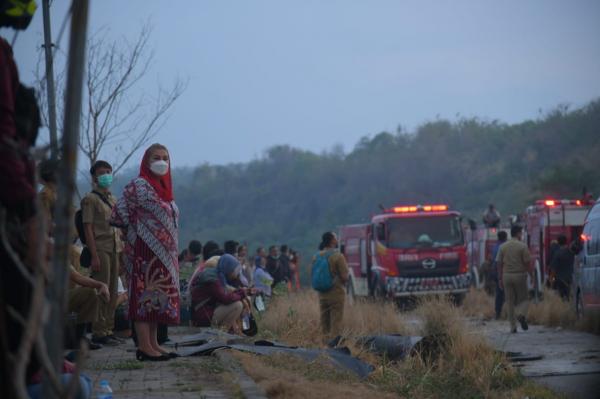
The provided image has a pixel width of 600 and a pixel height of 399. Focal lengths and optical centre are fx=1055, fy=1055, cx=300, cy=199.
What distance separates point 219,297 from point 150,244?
5.03 metres

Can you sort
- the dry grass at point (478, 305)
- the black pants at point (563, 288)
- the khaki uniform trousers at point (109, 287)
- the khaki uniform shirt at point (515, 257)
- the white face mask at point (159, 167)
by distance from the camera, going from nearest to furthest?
1. the white face mask at point (159, 167)
2. the khaki uniform trousers at point (109, 287)
3. the khaki uniform shirt at point (515, 257)
4. the black pants at point (563, 288)
5. the dry grass at point (478, 305)

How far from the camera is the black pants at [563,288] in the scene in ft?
72.7

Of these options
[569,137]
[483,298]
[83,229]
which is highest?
[569,137]

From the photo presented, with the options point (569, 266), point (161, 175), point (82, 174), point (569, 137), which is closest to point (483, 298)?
point (569, 266)

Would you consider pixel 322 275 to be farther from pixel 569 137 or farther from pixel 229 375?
pixel 569 137

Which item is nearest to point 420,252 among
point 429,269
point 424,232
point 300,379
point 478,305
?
point 429,269

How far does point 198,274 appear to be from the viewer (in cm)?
1393

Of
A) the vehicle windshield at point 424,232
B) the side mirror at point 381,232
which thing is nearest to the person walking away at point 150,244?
the vehicle windshield at point 424,232

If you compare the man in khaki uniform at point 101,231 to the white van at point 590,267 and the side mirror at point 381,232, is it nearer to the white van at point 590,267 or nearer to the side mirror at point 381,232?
the white van at point 590,267

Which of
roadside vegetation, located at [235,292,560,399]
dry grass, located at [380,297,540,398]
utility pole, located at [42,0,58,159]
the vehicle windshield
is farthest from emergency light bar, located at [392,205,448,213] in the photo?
utility pole, located at [42,0,58,159]

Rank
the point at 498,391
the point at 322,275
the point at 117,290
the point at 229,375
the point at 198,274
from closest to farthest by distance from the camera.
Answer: the point at 229,375
the point at 498,391
the point at 117,290
the point at 198,274
the point at 322,275

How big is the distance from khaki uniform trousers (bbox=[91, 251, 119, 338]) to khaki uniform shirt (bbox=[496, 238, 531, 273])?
8.61 meters

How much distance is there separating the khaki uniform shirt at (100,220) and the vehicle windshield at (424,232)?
705 inches

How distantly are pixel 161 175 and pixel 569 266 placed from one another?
1449 centimetres
